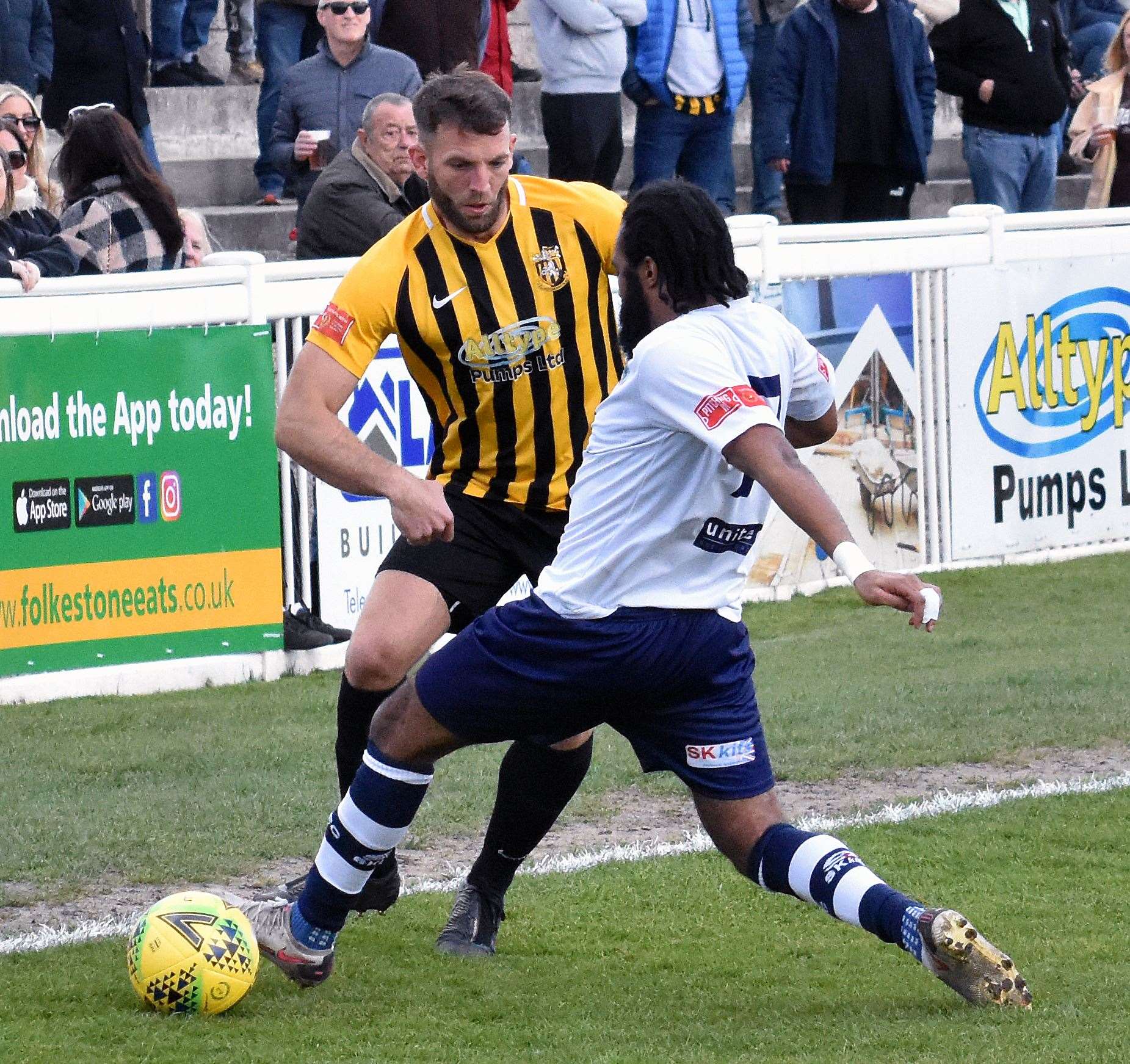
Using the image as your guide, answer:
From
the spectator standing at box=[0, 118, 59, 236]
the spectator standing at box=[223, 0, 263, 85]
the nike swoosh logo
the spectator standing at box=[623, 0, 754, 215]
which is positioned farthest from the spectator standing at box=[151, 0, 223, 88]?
the nike swoosh logo

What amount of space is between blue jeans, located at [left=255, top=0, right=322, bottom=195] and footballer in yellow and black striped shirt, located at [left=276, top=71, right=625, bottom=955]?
7290 mm

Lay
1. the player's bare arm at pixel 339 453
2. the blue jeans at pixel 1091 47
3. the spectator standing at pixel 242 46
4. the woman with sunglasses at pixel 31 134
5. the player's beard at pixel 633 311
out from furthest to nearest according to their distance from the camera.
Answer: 1. the blue jeans at pixel 1091 47
2. the spectator standing at pixel 242 46
3. the woman with sunglasses at pixel 31 134
4. the player's bare arm at pixel 339 453
5. the player's beard at pixel 633 311

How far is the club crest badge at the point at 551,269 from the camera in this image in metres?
5.22

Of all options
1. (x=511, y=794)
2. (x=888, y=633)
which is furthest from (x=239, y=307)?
(x=511, y=794)

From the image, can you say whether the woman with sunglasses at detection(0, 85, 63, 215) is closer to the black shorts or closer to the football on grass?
the black shorts

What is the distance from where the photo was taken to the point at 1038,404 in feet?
36.3

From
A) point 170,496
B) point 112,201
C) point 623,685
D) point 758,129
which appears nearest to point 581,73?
point 758,129

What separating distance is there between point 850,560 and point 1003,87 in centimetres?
927

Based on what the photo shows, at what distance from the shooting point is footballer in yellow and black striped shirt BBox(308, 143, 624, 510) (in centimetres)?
514

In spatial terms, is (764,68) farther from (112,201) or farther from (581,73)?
(112,201)

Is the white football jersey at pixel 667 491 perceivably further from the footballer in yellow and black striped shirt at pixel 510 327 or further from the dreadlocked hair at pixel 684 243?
the footballer in yellow and black striped shirt at pixel 510 327

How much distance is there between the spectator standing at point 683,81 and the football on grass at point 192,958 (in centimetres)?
765

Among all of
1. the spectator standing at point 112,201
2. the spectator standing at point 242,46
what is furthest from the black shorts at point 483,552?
the spectator standing at point 242,46

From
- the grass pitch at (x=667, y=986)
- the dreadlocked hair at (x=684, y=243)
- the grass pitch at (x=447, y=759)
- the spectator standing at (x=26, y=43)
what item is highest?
the spectator standing at (x=26, y=43)
